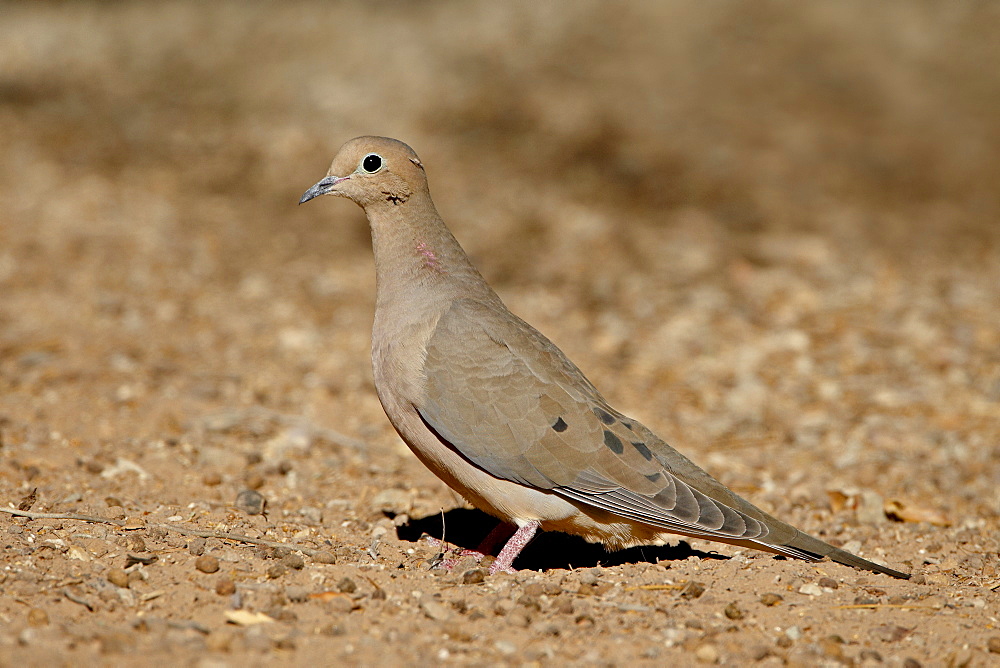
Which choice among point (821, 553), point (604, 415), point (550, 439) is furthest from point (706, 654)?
point (604, 415)

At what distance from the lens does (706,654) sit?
11.6 ft

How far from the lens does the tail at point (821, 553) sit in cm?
438

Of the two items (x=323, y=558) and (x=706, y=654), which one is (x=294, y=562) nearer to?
(x=323, y=558)

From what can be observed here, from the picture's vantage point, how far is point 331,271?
952cm

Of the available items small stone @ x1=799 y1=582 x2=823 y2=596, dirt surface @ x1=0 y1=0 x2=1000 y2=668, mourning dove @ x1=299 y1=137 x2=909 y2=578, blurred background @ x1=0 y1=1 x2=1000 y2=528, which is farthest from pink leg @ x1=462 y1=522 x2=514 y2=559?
blurred background @ x1=0 y1=1 x2=1000 y2=528

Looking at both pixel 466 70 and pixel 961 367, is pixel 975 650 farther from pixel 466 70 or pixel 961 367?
pixel 466 70

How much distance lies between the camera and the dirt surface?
382 cm

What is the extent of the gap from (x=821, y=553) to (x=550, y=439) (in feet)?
4.32

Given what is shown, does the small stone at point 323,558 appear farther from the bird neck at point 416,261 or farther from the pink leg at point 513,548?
the bird neck at point 416,261

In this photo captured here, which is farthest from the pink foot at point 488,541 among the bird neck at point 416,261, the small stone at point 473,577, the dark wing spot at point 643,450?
the bird neck at point 416,261

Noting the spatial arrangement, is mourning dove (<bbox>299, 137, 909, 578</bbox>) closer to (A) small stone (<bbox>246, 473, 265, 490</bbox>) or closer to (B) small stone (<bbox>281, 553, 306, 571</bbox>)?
(B) small stone (<bbox>281, 553, 306, 571</bbox>)

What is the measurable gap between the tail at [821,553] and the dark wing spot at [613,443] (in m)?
0.80

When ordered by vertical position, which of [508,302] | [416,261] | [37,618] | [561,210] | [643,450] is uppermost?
[561,210]

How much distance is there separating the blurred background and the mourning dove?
1995 millimetres
